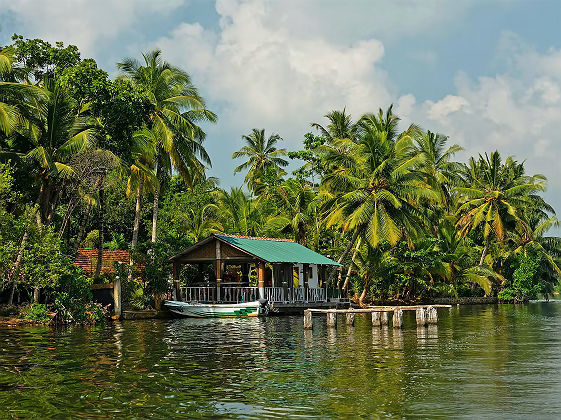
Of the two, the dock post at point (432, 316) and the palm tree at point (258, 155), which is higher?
the palm tree at point (258, 155)

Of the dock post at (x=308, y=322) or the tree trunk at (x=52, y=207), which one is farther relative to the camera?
the tree trunk at (x=52, y=207)

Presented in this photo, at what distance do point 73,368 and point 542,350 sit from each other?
1188 centimetres

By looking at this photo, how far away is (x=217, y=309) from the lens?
33.3m

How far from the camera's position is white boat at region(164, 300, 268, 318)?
108ft

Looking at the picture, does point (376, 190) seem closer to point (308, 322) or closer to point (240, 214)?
point (240, 214)

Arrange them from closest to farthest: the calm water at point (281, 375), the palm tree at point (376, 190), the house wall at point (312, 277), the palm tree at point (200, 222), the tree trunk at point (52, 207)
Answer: the calm water at point (281, 375) < the tree trunk at point (52, 207) < the palm tree at point (376, 190) < the house wall at point (312, 277) < the palm tree at point (200, 222)

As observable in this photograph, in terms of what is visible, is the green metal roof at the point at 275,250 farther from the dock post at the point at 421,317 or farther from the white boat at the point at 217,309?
the dock post at the point at 421,317

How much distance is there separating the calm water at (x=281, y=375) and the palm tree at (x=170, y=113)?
14116 millimetres

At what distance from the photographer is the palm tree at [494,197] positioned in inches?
1982

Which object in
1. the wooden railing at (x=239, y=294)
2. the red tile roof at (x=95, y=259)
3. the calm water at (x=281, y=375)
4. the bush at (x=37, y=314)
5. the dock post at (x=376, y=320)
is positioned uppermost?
the red tile roof at (x=95, y=259)

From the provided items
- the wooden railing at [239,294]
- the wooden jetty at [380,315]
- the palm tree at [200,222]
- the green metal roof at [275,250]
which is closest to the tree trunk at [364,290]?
the green metal roof at [275,250]

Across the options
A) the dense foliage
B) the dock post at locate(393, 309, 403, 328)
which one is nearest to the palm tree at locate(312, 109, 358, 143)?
the dense foliage

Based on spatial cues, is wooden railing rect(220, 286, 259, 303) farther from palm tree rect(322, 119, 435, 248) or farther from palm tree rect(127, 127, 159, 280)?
palm tree rect(322, 119, 435, 248)

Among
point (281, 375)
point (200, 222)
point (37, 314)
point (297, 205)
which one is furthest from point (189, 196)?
point (281, 375)
